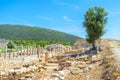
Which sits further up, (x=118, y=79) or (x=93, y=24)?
(x=93, y=24)

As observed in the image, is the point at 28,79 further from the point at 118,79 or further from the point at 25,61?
the point at 25,61

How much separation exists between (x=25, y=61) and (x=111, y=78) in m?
24.5

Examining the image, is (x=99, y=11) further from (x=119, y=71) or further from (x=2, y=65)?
(x=119, y=71)

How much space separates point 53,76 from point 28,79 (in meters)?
2.24

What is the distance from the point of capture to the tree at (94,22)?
7369 centimetres

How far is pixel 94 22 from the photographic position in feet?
242

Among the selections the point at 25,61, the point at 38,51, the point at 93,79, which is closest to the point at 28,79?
the point at 93,79

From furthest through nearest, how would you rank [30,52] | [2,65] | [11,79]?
[30,52], [2,65], [11,79]

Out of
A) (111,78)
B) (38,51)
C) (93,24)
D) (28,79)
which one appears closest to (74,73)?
(28,79)

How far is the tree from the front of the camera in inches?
2901

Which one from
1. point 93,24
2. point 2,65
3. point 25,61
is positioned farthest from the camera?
point 93,24

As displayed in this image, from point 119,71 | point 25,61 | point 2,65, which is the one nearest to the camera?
point 119,71

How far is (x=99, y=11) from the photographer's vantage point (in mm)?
75125

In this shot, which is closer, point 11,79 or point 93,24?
point 11,79
